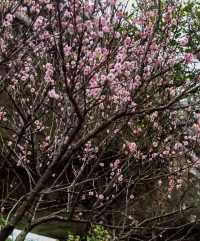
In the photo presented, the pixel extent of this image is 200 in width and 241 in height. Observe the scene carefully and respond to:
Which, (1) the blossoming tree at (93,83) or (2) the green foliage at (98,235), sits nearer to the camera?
(1) the blossoming tree at (93,83)

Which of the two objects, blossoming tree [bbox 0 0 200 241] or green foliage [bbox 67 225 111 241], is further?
green foliage [bbox 67 225 111 241]

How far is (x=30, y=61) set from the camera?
885 cm

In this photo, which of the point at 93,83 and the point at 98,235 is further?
the point at 98,235

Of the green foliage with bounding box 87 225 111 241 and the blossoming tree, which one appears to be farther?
the green foliage with bounding box 87 225 111 241

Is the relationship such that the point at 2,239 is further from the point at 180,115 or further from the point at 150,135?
the point at 180,115

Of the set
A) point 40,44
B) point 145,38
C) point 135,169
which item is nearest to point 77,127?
point 145,38

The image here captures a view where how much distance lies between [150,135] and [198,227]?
14.2ft

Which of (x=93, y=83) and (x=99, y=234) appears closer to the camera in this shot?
(x=93, y=83)

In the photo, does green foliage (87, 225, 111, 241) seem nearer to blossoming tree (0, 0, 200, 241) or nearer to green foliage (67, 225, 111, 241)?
green foliage (67, 225, 111, 241)

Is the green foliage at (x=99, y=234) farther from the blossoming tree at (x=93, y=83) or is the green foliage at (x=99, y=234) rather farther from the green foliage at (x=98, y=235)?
the blossoming tree at (x=93, y=83)

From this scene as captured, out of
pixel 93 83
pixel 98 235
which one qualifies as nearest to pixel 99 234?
pixel 98 235

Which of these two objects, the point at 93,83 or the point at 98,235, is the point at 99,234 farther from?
the point at 93,83

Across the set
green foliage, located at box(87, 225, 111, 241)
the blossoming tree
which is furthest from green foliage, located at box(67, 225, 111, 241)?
the blossoming tree

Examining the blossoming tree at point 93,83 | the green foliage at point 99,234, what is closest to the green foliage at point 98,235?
the green foliage at point 99,234
